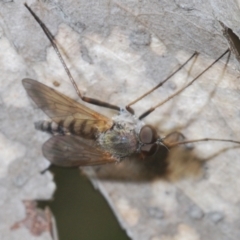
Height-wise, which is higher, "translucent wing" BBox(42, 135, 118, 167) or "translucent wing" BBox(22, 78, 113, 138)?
"translucent wing" BBox(22, 78, 113, 138)

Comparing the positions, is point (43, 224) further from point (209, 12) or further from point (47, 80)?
point (209, 12)

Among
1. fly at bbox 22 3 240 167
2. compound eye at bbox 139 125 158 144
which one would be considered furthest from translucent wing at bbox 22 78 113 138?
compound eye at bbox 139 125 158 144

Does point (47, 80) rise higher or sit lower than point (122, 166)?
higher

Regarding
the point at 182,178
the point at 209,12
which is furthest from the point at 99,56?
the point at 182,178

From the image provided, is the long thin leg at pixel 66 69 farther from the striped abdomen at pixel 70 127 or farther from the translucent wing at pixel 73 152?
the translucent wing at pixel 73 152

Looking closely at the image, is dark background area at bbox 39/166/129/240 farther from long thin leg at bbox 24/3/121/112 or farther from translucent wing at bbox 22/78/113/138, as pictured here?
long thin leg at bbox 24/3/121/112

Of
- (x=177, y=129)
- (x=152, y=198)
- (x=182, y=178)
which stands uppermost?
(x=177, y=129)

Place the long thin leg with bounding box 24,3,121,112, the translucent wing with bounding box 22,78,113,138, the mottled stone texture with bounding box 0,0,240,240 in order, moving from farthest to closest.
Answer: the translucent wing with bounding box 22,78,113,138 → the long thin leg with bounding box 24,3,121,112 → the mottled stone texture with bounding box 0,0,240,240
